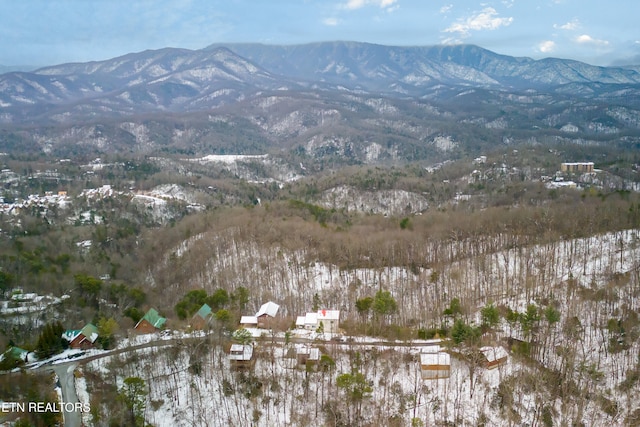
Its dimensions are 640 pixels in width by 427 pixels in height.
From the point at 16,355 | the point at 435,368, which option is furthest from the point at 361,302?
the point at 16,355

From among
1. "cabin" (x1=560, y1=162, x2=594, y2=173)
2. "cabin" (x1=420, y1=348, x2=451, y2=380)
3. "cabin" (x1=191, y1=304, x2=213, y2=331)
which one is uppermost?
"cabin" (x1=560, y1=162, x2=594, y2=173)

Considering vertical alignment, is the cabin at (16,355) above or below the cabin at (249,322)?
above

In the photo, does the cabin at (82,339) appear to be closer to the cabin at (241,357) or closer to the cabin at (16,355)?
the cabin at (16,355)

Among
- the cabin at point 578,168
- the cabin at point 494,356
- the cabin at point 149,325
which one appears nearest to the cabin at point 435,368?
the cabin at point 494,356

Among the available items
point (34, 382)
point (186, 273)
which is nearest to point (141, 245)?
point (186, 273)

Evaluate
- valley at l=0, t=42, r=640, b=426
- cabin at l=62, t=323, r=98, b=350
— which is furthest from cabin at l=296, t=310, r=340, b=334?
cabin at l=62, t=323, r=98, b=350

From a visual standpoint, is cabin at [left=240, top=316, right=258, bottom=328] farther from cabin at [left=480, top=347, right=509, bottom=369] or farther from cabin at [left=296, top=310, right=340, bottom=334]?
cabin at [left=480, top=347, right=509, bottom=369]
